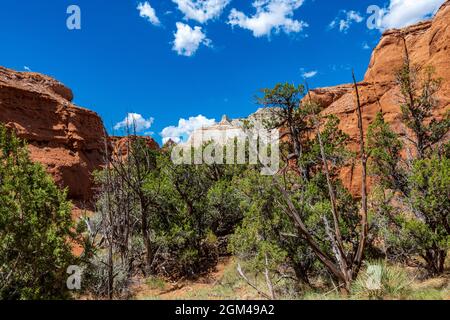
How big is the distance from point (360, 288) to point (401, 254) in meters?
6.32

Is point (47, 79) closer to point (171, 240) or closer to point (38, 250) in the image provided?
point (171, 240)

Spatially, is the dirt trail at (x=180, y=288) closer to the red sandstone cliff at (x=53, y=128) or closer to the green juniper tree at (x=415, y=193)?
the green juniper tree at (x=415, y=193)

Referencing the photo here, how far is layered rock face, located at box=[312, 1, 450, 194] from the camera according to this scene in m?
23.2

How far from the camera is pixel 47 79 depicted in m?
36.7

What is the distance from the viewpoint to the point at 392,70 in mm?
27078

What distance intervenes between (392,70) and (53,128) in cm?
3308

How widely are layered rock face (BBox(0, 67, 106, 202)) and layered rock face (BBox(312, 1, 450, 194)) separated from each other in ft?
74.0

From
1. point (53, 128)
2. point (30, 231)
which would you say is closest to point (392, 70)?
point (30, 231)

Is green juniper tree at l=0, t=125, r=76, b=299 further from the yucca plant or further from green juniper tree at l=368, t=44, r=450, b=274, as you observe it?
green juniper tree at l=368, t=44, r=450, b=274

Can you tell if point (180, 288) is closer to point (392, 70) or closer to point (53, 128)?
point (53, 128)

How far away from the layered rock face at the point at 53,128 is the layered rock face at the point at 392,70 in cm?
2256

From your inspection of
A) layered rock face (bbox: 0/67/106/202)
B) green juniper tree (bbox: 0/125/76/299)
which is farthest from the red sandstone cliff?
green juniper tree (bbox: 0/125/76/299)

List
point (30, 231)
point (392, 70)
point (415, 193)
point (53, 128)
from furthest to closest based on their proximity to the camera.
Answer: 1. point (53, 128)
2. point (392, 70)
3. point (415, 193)
4. point (30, 231)
